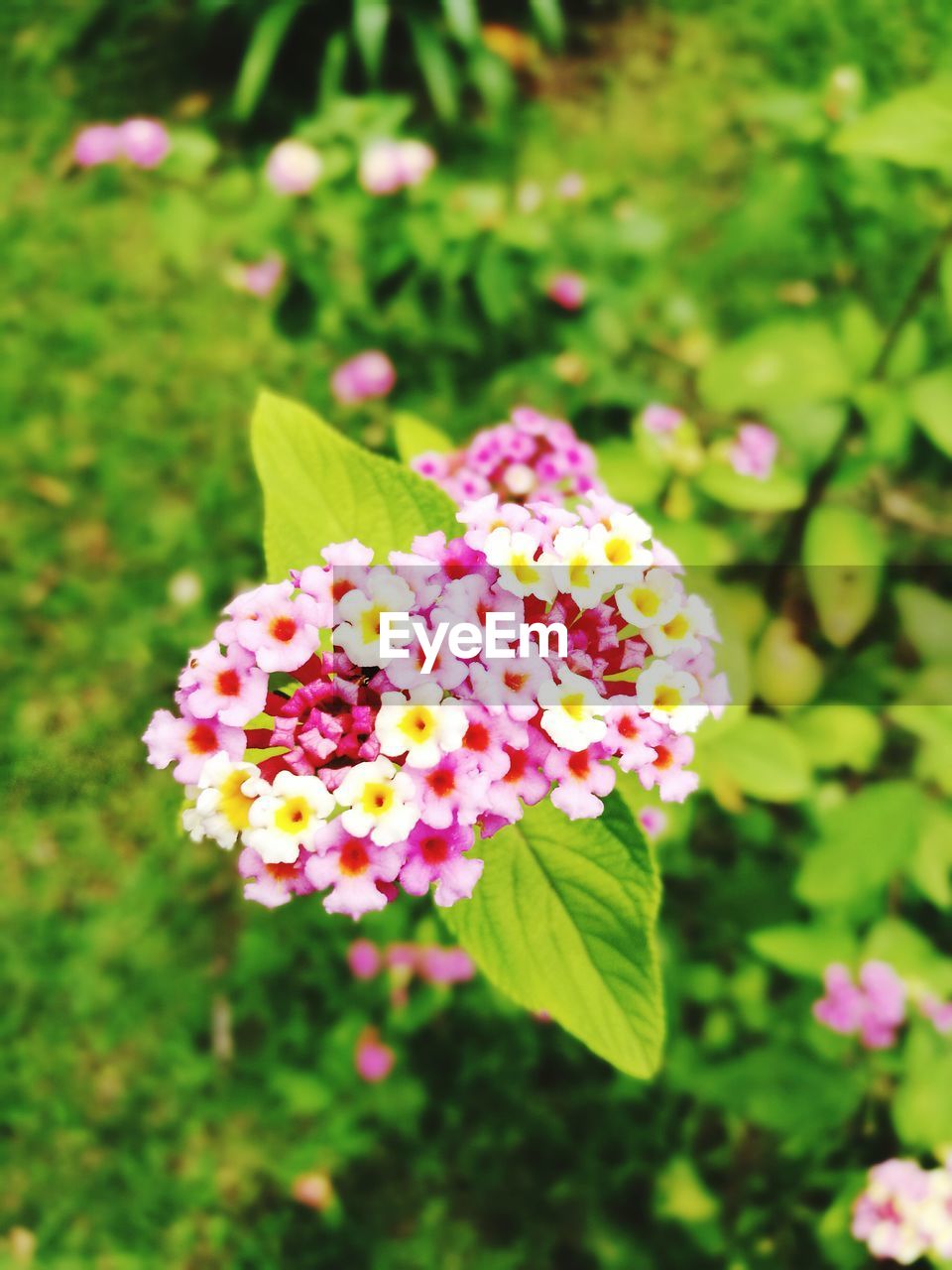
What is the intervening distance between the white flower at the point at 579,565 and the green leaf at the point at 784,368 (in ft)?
3.42

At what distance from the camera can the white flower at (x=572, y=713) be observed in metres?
0.93

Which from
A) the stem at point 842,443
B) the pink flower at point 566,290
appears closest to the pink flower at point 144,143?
the pink flower at point 566,290

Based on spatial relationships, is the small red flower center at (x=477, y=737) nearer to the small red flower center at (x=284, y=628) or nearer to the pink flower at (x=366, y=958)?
the small red flower center at (x=284, y=628)

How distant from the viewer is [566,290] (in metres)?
2.41

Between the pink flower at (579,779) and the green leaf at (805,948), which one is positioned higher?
the pink flower at (579,779)

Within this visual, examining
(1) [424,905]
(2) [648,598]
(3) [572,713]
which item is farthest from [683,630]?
(1) [424,905]

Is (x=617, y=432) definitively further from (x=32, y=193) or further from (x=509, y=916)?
(x=32, y=193)

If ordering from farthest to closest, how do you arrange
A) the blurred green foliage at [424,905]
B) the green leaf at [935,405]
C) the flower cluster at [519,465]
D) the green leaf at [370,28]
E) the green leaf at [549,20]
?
the green leaf at [549,20], the green leaf at [370,28], the blurred green foliage at [424,905], the green leaf at [935,405], the flower cluster at [519,465]

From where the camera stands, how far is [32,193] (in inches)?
127

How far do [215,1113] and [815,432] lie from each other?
204 cm

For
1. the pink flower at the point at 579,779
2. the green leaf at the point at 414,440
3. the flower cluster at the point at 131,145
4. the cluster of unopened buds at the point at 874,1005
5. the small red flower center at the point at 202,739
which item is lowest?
the cluster of unopened buds at the point at 874,1005

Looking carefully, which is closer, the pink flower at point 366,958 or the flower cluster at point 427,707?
the flower cluster at point 427,707

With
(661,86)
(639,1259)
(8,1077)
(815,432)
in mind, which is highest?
(661,86)

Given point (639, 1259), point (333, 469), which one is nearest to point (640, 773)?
point (333, 469)
